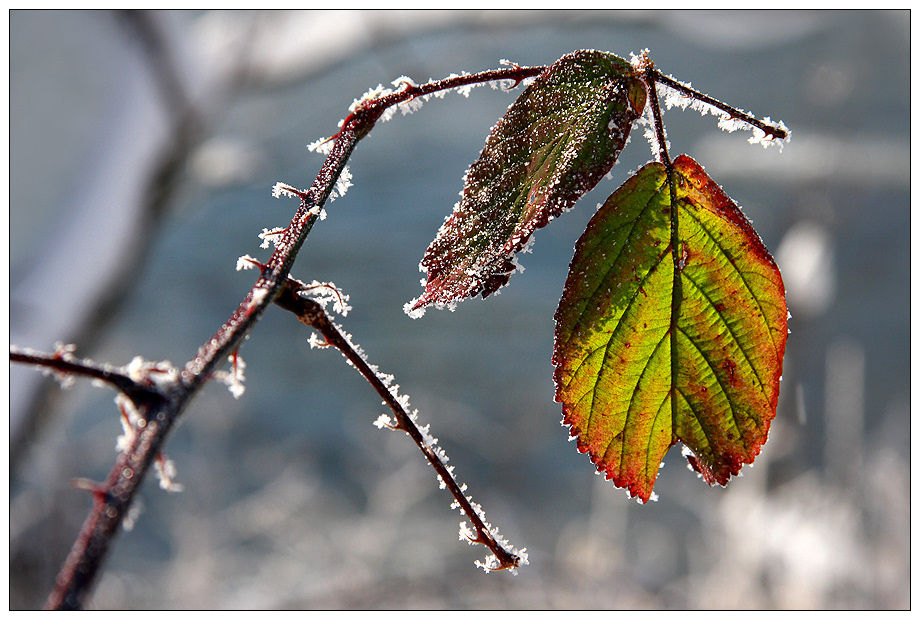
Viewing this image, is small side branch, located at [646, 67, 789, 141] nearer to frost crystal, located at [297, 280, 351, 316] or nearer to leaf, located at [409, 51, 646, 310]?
leaf, located at [409, 51, 646, 310]

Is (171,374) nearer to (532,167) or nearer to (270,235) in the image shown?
(270,235)

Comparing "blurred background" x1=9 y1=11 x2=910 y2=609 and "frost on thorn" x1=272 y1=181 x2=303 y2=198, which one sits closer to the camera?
"frost on thorn" x1=272 y1=181 x2=303 y2=198

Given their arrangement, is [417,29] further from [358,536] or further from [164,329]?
[164,329]

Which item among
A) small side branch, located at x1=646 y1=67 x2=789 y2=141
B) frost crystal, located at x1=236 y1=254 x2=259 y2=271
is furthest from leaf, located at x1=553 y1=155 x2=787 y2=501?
frost crystal, located at x1=236 y1=254 x2=259 y2=271

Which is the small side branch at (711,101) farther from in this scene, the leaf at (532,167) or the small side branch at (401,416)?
the small side branch at (401,416)

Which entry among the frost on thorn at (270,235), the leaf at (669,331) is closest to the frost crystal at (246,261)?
the frost on thorn at (270,235)

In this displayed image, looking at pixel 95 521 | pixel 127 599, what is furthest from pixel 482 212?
pixel 127 599
